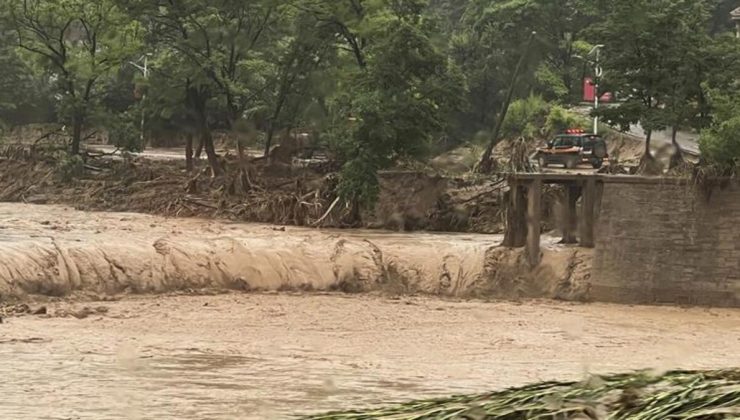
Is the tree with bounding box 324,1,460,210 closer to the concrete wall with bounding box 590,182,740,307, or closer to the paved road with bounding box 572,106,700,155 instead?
the paved road with bounding box 572,106,700,155

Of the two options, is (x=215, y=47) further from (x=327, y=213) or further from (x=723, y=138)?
(x=723, y=138)

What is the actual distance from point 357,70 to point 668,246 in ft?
48.4

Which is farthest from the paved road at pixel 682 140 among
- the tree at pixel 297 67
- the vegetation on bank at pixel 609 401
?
the vegetation on bank at pixel 609 401

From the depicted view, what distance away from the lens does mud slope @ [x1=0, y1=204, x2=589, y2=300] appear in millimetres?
26234

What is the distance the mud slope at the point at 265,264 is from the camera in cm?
2623

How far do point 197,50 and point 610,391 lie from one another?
137 feet

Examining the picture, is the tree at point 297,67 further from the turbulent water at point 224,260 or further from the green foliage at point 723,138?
the green foliage at point 723,138

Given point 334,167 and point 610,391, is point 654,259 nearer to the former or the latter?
point 334,167

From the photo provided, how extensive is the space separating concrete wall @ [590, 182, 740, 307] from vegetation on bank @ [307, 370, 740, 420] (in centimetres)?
2533

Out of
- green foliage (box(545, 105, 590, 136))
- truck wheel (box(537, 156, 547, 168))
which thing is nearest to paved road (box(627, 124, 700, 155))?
truck wheel (box(537, 156, 547, 168))

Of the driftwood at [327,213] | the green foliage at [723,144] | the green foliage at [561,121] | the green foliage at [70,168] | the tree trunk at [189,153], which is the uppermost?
the green foliage at [561,121]

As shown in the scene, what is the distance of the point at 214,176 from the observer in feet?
144

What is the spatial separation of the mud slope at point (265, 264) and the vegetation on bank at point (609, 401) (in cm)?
2269

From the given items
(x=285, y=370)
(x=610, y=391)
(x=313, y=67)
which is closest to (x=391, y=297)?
(x=285, y=370)
